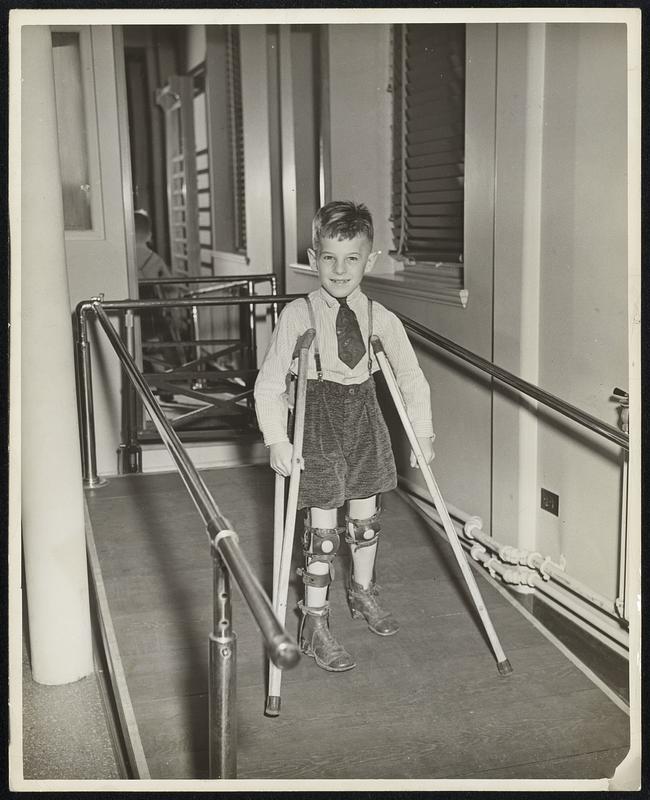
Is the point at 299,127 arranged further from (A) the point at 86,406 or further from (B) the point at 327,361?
(B) the point at 327,361

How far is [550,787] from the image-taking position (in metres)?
1.97

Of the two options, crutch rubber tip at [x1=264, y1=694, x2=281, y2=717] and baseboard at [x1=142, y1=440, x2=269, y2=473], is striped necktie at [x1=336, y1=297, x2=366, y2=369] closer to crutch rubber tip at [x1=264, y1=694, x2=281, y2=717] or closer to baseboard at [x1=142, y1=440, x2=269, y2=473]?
crutch rubber tip at [x1=264, y1=694, x2=281, y2=717]

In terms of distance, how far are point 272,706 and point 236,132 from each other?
523cm

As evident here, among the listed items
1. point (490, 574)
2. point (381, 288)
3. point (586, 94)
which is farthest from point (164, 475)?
point (586, 94)

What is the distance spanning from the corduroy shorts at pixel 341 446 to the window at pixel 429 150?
3.69ft

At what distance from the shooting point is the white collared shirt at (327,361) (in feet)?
8.18

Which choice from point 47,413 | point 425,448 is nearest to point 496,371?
point 425,448

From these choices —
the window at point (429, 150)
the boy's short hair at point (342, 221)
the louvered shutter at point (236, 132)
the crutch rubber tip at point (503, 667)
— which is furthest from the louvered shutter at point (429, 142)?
the louvered shutter at point (236, 132)

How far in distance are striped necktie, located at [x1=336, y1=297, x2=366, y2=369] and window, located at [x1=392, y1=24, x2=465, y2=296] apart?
3.58ft

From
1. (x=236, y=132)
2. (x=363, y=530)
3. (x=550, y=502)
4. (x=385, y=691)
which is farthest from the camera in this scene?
(x=236, y=132)

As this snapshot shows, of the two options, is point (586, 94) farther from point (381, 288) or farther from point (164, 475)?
point (164, 475)

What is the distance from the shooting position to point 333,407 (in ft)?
8.49

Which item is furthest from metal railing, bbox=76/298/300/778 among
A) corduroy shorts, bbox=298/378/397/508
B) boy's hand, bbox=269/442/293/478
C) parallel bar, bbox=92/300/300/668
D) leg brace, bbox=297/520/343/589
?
leg brace, bbox=297/520/343/589

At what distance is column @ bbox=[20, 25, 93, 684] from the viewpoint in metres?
2.34
